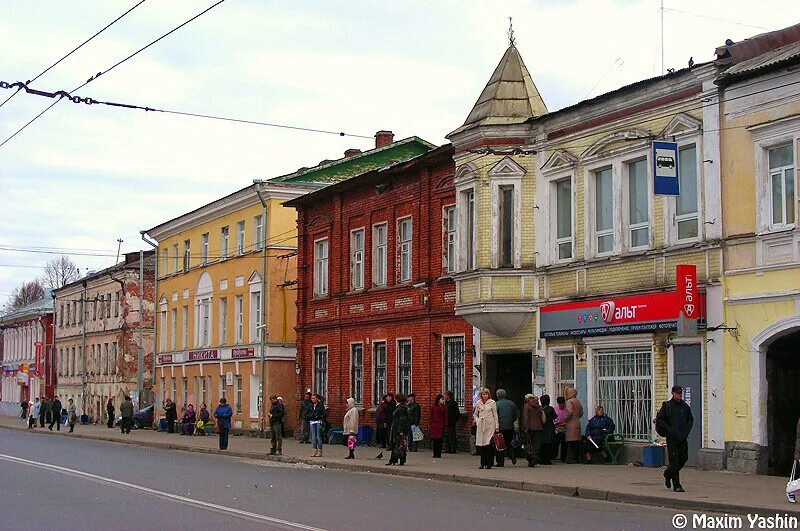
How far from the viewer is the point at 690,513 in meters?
16.3

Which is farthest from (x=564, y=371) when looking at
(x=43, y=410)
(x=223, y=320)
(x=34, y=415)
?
(x=34, y=415)

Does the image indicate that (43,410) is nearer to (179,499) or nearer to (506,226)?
(506,226)

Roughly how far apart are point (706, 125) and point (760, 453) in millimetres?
6361

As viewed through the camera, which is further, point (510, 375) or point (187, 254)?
point (187, 254)

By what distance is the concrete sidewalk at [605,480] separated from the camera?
17.0 m

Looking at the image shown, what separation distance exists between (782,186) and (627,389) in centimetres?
604

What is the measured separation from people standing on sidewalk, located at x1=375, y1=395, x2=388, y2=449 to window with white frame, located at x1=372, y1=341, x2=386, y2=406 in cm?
94

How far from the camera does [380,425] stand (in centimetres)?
3372

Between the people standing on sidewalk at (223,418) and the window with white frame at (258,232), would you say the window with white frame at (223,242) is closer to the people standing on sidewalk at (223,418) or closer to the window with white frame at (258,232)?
the window with white frame at (258,232)

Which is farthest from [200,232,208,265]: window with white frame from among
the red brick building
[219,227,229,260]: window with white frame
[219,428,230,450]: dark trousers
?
[219,428,230,450]: dark trousers

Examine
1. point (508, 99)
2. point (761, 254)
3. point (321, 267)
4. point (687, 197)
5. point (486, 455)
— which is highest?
point (508, 99)

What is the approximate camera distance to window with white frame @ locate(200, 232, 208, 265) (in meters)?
52.2

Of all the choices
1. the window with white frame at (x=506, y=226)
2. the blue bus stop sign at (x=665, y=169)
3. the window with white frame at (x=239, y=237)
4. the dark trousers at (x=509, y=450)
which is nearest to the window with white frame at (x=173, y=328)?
the window with white frame at (x=239, y=237)

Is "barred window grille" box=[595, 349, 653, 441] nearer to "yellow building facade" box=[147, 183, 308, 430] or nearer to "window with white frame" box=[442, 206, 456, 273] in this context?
"window with white frame" box=[442, 206, 456, 273]
